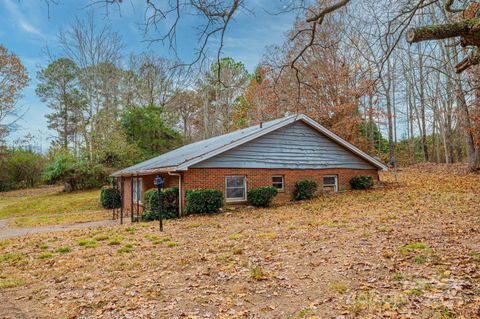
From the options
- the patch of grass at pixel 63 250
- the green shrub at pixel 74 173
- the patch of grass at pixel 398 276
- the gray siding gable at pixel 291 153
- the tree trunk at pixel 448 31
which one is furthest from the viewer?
the green shrub at pixel 74 173

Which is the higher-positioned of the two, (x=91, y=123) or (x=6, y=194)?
(x=91, y=123)

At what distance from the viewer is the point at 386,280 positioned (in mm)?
4605

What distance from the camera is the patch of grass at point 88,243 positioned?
8.41m

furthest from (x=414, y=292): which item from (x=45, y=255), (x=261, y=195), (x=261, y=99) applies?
(x=261, y=99)

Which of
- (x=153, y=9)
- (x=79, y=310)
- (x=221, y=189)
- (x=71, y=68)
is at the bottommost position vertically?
(x=79, y=310)

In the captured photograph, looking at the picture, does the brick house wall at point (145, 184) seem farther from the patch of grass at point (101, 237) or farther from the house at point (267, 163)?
the patch of grass at point (101, 237)

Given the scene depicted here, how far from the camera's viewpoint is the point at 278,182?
1630 centimetres

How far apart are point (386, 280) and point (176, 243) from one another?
506 centimetres

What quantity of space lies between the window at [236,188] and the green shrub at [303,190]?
268cm

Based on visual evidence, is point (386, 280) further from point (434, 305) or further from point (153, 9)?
point (153, 9)

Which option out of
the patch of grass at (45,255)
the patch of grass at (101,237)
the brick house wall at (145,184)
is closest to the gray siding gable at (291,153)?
the brick house wall at (145,184)

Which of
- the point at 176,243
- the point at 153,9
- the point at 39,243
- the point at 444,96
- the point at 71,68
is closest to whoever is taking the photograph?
the point at 153,9

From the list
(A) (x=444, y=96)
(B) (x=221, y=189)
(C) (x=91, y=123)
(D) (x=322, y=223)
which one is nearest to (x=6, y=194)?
(C) (x=91, y=123)

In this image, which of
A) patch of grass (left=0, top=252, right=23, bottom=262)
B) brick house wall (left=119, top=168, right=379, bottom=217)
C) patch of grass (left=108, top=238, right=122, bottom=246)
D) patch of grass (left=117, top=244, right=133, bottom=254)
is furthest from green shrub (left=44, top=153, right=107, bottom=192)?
patch of grass (left=117, top=244, right=133, bottom=254)
